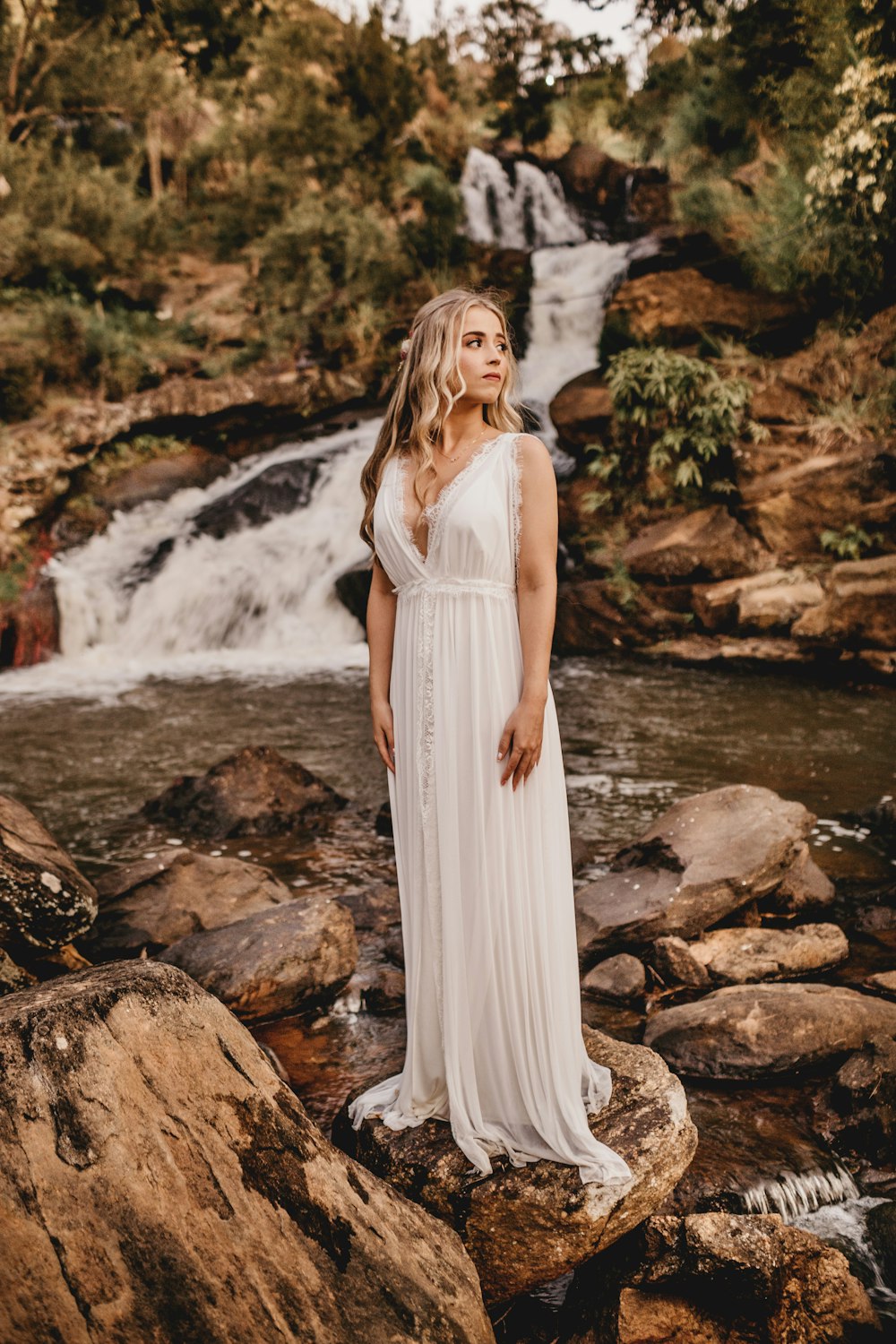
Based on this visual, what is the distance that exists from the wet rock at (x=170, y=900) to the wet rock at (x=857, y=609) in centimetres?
826

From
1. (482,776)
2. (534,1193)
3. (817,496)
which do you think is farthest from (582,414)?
(534,1193)

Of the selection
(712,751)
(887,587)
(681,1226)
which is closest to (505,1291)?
(681,1226)

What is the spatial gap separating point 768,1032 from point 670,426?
38.6ft

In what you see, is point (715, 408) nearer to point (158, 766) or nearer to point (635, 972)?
point (158, 766)

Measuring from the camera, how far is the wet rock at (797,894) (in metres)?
5.45

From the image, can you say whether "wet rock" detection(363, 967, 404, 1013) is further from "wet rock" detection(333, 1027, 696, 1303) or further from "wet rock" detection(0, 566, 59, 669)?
"wet rock" detection(0, 566, 59, 669)

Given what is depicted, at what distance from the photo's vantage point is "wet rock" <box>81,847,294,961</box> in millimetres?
5145

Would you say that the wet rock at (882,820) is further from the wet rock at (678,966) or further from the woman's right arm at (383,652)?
the woman's right arm at (383,652)

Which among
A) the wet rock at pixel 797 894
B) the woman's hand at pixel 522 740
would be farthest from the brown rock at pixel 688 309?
the woman's hand at pixel 522 740

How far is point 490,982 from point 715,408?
12.3m

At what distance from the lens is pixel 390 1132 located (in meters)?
2.93

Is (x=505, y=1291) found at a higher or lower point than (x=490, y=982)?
lower

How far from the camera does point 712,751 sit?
8.89m

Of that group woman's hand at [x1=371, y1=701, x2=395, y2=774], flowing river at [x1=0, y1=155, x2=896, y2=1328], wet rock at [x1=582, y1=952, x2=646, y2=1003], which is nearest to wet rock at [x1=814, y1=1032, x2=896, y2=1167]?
flowing river at [x1=0, y1=155, x2=896, y2=1328]
